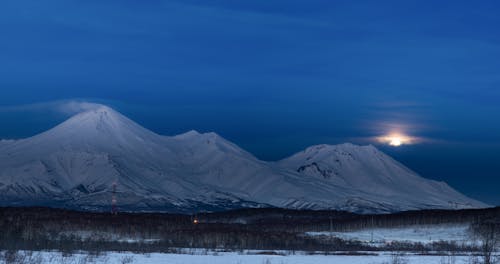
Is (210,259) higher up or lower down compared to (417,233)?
lower down

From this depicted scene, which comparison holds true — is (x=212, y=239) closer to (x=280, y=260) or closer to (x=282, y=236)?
(x=282, y=236)

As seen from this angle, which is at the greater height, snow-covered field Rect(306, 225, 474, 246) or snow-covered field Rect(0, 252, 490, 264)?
snow-covered field Rect(306, 225, 474, 246)

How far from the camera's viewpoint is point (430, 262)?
190 ft

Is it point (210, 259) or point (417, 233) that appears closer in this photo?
point (210, 259)

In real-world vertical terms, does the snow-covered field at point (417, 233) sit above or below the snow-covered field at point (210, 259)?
above

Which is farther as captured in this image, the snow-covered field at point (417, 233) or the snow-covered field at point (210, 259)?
the snow-covered field at point (417, 233)

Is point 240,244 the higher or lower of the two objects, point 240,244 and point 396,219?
the lower

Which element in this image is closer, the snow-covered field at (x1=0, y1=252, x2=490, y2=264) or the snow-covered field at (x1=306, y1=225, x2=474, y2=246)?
the snow-covered field at (x1=0, y1=252, x2=490, y2=264)

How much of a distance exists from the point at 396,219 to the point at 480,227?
→ 120ft

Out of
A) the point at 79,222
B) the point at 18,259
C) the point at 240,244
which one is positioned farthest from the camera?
the point at 79,222

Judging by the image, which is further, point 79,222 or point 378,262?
point 79,222

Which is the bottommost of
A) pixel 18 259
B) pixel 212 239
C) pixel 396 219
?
pixel 18 259

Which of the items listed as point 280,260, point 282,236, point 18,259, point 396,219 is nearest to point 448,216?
point 396,219

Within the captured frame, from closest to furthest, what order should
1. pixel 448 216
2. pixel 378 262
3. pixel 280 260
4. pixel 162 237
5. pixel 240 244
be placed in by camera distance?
pixel 378 262 < pixel 280 260 < pixel 240 244 < pixel 162 237 < pixel 448 216
